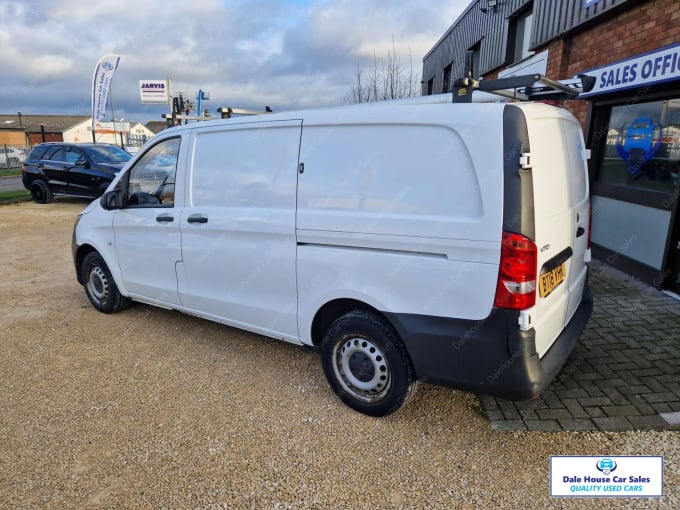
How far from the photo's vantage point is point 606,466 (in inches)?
95.8

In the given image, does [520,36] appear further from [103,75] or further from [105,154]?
[103,75]

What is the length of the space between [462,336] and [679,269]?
3891mm

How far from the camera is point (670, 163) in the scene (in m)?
4.93

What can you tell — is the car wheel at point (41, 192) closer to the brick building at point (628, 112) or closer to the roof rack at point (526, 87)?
the brick building at point (628, 112)

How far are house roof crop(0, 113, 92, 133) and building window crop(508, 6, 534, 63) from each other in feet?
222

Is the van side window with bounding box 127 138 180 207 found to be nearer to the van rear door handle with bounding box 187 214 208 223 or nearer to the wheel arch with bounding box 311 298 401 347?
the van rear door handle with bounding box 187 214 208 223

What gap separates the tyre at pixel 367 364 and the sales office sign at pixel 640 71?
4.24 m

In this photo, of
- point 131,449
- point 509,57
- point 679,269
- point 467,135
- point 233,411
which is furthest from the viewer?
point 509,57

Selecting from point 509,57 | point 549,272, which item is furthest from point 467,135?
point 509,57

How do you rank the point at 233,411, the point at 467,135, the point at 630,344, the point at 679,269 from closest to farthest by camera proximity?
the point at 467,135 → the point at 233,411 → the point at 630,344 → the point at 679,269

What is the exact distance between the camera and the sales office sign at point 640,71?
453 centimetres

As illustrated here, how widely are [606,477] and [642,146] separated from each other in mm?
4614

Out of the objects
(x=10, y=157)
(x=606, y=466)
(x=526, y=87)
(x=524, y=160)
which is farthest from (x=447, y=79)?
(x=10, y=157)

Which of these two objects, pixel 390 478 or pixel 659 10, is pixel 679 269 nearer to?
pixel 659 10
